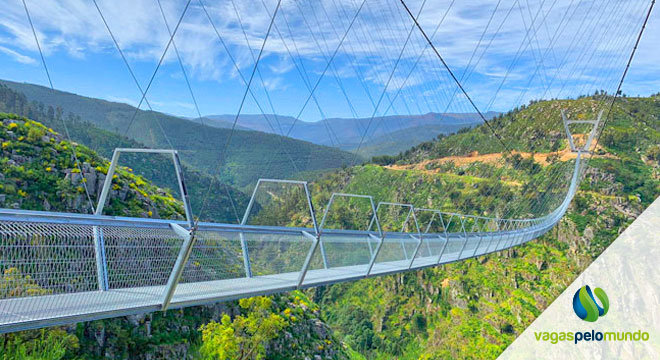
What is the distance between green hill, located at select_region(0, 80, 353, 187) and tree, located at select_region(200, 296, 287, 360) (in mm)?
16530

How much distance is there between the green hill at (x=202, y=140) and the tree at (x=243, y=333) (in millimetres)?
16530

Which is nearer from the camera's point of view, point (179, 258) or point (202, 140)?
point (179, 258)

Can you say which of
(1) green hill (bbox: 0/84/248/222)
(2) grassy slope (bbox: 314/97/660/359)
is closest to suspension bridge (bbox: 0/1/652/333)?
(1) green hill (bbox: 0/84/248/222)

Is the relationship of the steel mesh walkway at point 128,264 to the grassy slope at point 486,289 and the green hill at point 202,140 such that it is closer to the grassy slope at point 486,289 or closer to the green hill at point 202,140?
the green hill at point 202,140

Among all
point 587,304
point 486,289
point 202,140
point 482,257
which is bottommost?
point 486,289

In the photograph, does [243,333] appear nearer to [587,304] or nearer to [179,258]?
[587,304]

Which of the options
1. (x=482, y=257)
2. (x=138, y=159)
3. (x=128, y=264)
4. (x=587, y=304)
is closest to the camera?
(x=128, y=264)

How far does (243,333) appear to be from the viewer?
2098 cm

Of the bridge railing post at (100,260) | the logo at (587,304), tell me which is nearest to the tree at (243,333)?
the logo at (587,304)

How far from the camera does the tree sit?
60.3 ft

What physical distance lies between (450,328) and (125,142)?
96.6 feet

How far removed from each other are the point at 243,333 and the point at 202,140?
3175 cm

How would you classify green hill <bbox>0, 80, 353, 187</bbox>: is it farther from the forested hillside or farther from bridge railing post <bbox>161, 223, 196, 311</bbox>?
Result: bridge railing post <bbox>161, 223, 196, 311</bbox>

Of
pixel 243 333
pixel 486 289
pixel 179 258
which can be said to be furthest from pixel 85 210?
pixel 486 289
